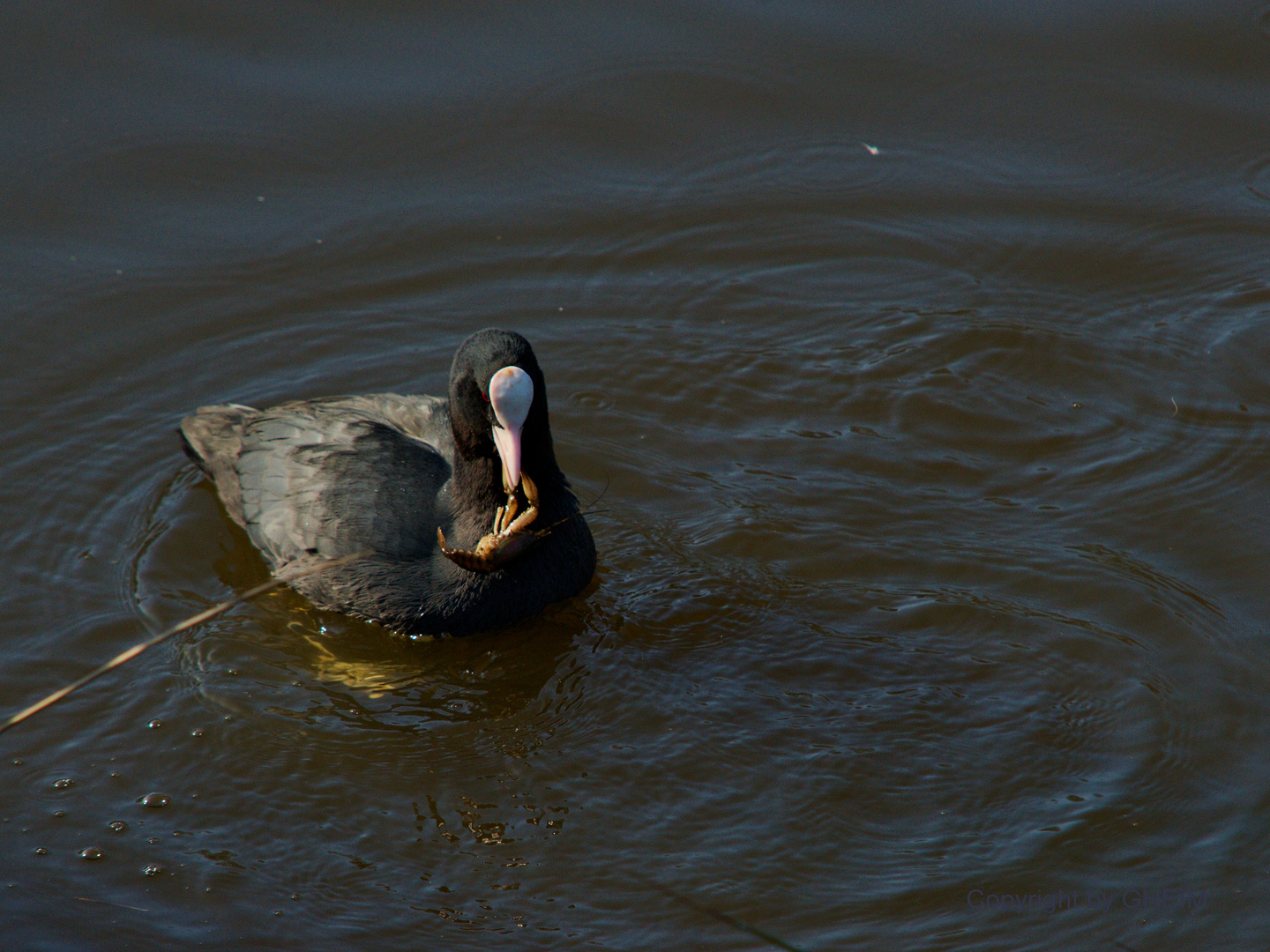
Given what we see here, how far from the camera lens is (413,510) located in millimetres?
4699

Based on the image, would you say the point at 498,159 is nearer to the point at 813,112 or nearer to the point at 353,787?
the point at 813,112

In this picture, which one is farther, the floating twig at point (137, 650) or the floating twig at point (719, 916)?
the floating twig at point (719, 916)

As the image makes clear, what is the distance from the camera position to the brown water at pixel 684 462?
3783mm

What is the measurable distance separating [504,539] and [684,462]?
1.16 metres

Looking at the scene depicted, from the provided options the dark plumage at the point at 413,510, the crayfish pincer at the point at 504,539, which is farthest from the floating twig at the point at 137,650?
the crayfish pincer at the point at 504,539

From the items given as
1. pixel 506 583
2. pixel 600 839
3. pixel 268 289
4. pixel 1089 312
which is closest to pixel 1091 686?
pixel 600 839

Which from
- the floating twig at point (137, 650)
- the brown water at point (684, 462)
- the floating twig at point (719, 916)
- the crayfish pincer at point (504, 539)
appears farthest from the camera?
the crayfish pincer at point (504, 539)

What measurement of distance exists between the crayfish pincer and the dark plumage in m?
0.04

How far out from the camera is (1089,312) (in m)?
6.07

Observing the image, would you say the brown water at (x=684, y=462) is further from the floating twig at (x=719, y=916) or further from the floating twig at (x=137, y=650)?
the floating twig at (x=137, y=650)

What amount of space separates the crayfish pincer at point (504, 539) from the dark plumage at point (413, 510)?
0.04m

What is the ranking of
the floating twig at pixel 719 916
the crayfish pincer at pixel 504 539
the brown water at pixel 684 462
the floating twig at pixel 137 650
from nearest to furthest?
1. the floating twig at pixel 137 650
2. the floating twig at pixel 719 916
3. the brown water at pixel 684 462
4. the crayfish pincer at pixel 504 539

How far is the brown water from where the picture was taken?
3.78 meters

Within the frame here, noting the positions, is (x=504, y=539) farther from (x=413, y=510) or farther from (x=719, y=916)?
(x=719, y=916)
